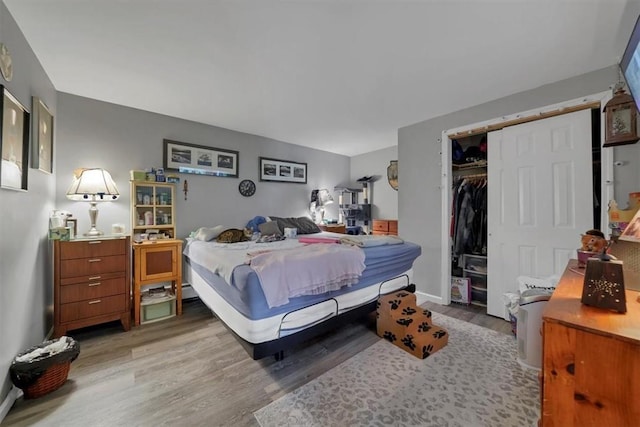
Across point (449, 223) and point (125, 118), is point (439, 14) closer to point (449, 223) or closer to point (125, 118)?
point (449, 223)

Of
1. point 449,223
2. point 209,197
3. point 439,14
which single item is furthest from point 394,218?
point 439,14

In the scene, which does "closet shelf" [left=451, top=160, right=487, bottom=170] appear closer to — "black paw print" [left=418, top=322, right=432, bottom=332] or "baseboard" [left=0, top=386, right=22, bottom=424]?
"black paw print" [left=418, top=322, right=432, bottom=332]

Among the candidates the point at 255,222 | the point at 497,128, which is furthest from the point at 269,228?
the point at 497,128

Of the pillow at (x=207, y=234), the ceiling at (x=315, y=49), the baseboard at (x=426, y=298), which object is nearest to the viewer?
the ceiling at (x=315, y=49)

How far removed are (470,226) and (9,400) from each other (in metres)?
4.36

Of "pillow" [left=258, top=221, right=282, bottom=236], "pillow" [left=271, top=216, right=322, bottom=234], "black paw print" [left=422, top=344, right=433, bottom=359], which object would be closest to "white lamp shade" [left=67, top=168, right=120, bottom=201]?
"pillow" [left=258, top=221, right=282, bottom=236]

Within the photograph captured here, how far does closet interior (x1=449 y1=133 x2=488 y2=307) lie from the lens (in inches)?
125

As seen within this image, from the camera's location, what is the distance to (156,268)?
9.33 ft

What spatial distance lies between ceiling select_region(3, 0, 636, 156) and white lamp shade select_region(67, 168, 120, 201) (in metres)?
0.89

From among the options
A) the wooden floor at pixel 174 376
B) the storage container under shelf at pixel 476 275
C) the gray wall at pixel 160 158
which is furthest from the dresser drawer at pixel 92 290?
the storage container under shelf at pixel 476 275

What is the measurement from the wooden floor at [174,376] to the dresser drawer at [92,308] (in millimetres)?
243

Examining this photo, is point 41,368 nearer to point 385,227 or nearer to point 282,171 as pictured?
point 282,171

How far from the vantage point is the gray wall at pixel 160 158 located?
270cm

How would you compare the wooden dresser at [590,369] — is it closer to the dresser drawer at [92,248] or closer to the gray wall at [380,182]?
the dresser drawer at [92,248]
